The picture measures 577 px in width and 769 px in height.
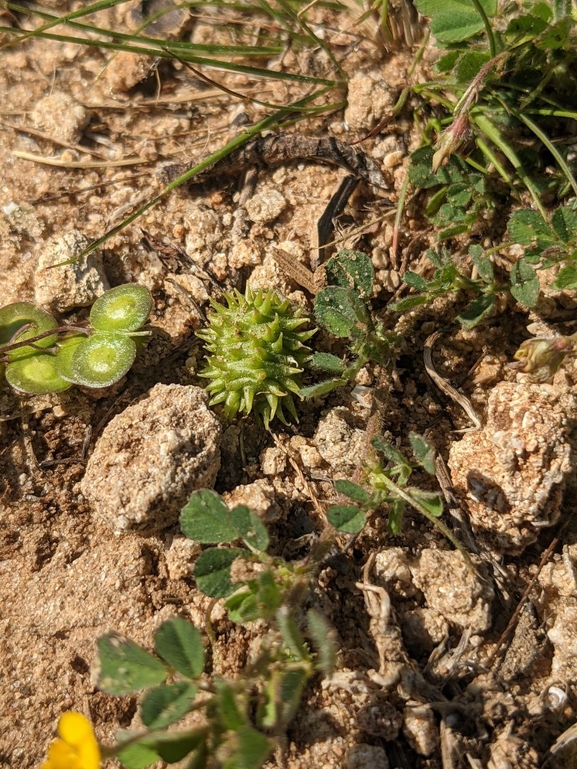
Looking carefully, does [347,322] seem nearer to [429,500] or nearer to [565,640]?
[429,500]

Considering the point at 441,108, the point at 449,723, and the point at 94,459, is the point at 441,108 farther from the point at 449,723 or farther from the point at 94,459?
the point at 449,723

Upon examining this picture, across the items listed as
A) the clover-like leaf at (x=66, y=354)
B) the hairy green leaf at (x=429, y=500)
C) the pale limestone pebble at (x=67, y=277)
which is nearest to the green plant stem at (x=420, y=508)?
the hairy green leaf at (x=429, y=500)

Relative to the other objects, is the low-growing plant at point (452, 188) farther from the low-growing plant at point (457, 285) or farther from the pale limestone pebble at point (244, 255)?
the pale limestone pebble at point (244, 255)

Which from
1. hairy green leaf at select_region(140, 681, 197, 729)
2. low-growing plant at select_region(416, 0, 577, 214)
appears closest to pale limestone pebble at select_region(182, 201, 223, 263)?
low-growing plant at select_region(416, 0, 577, 214)

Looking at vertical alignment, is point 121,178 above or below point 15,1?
below

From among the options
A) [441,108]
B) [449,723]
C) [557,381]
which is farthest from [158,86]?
[449,723]

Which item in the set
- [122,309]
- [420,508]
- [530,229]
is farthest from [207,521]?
[530,229]
